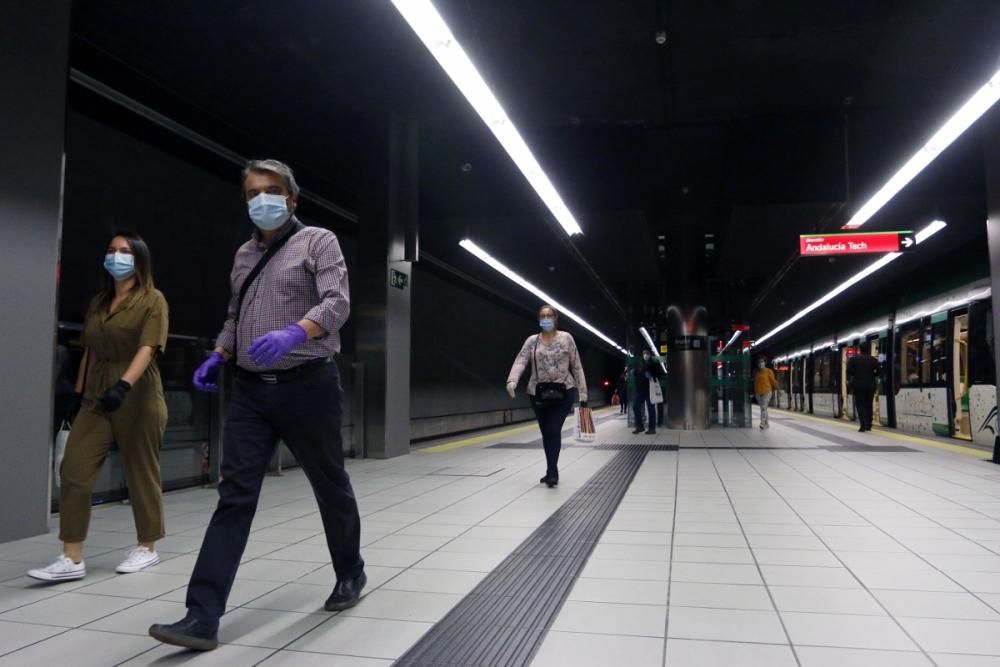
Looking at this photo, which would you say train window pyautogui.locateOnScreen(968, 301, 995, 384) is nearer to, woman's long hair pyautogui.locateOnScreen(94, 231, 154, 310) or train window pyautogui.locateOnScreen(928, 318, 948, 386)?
train window pyautogui.locateOnScreen(928, 318, 948, 386)

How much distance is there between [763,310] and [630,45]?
20.7m

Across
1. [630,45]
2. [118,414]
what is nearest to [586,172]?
[630,45]

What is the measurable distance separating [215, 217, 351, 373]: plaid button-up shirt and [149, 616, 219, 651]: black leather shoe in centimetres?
81

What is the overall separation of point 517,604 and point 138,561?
1.80 metres

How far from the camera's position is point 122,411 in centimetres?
312

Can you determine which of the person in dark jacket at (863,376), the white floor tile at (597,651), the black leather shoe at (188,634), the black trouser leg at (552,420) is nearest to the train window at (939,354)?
the person in dark jacket at (863,376)

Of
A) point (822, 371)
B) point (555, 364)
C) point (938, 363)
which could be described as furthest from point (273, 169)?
point (822, 371)

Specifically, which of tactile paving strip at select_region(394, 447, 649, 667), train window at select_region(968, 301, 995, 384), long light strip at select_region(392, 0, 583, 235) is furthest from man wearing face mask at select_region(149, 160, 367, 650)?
train window at select_region(968, 301, 995, 384)

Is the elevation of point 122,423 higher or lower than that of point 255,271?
lower

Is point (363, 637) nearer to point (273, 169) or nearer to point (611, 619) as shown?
point (611, 619)

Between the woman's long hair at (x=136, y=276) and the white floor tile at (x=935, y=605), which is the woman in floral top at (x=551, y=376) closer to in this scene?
the woman's long hair at (x=136, y=276)

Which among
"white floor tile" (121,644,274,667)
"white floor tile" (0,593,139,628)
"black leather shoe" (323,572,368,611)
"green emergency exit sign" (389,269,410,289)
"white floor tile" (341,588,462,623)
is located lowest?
"white floor tile" (0,593,139,628)

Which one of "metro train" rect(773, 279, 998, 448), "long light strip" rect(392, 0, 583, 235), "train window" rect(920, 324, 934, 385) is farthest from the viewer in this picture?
"train window" rect(920, 324, 934, 385)

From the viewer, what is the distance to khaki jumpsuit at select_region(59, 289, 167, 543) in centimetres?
304
